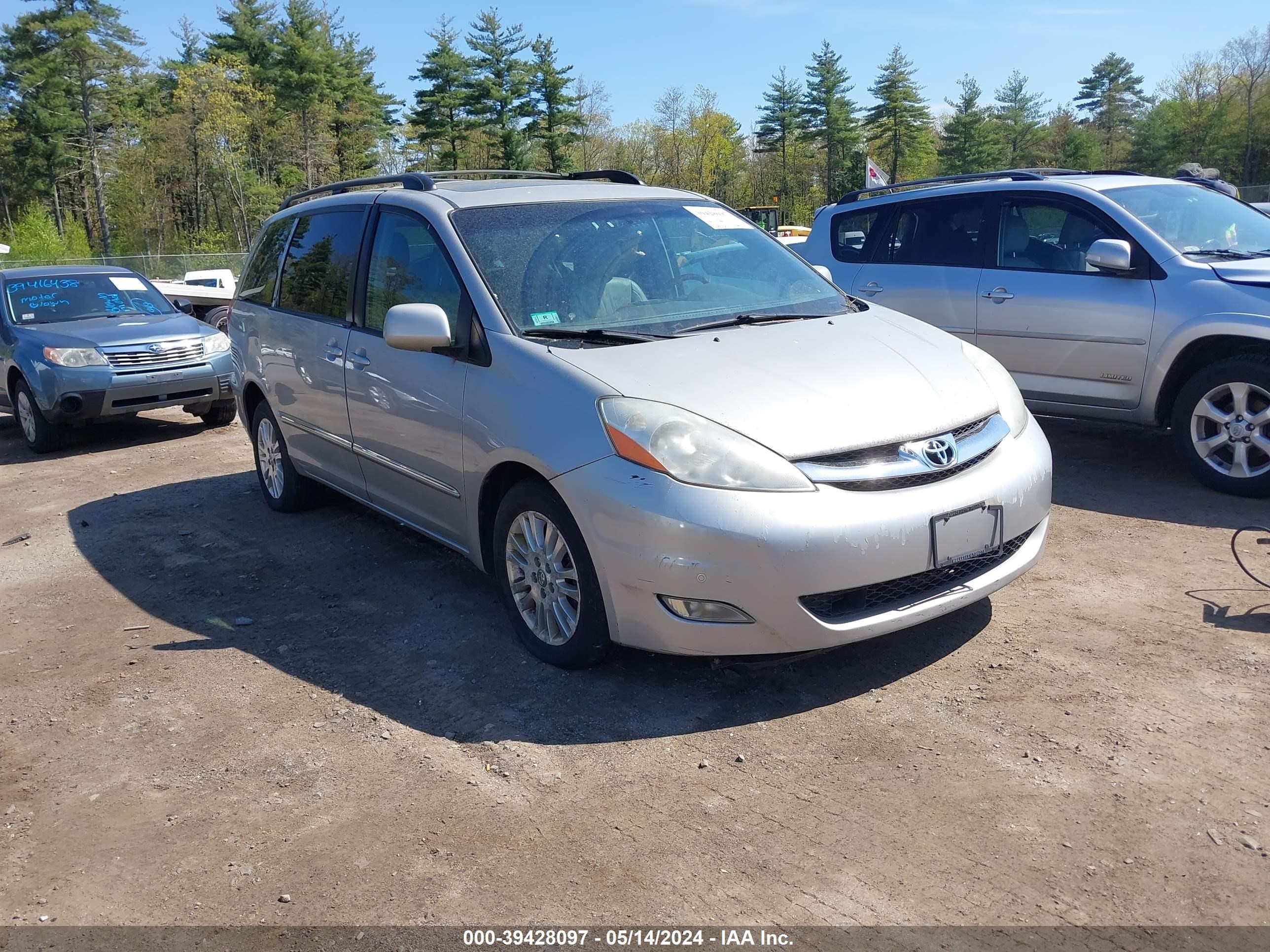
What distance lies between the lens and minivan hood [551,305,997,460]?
11.9 ft

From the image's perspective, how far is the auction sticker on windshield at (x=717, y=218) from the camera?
204 inches

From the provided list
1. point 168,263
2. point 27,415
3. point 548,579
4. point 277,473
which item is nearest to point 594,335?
point 548,579

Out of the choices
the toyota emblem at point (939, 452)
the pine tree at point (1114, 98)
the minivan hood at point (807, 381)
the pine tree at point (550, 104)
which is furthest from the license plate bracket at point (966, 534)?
the pine tree at point (1114, 98)

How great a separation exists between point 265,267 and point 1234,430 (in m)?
5.81

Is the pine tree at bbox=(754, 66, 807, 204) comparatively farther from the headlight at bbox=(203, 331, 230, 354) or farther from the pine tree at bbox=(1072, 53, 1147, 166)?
the headlight at bbox=(203, 331, 230, 354)

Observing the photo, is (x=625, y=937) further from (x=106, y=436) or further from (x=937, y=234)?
(x=106, y=436)

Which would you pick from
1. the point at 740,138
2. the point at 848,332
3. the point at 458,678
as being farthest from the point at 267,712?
the point at 740,138

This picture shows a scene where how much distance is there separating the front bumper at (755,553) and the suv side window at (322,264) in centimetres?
236

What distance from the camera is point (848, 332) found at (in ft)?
14.5

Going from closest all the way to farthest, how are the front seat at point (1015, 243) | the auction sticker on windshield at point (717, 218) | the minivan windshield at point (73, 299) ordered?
the auction sticker on windshield at point (717, 218)
the front seat at point (1015, 243)
the minivan windshield at point (73, 299)

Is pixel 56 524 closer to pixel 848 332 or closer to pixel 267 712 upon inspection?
pixel 267 712

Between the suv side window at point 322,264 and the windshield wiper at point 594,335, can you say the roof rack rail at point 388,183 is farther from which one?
the windshield wiper at point 594,335

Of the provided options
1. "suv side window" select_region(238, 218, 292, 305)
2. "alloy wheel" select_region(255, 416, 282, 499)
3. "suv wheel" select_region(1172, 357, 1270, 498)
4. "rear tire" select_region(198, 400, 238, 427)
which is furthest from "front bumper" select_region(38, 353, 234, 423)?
"suv wheel" select_region(1172, 357, 1270, 498)

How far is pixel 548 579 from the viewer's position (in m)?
4.00
